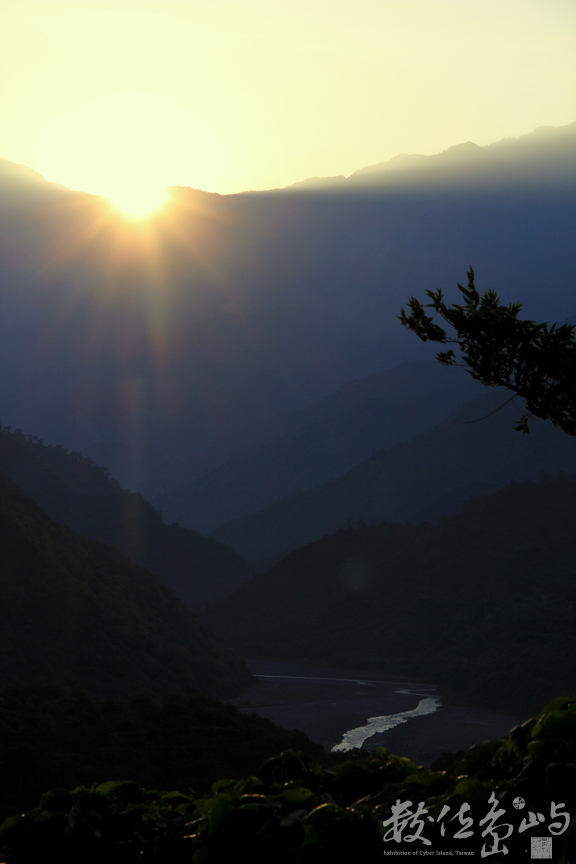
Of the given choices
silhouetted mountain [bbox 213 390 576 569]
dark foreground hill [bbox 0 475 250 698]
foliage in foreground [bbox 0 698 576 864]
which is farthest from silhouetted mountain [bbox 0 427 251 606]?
foliage in foreground [bbox 0 698 576 864]

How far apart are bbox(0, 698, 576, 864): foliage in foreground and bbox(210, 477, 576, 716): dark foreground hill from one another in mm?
57632

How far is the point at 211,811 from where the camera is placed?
5.67 meters

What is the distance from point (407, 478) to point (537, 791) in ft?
600

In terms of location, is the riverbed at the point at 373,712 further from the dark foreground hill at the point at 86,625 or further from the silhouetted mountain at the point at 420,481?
the silhouetted mountain at the point at 420,481

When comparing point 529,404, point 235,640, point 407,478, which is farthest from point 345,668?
point 407,478

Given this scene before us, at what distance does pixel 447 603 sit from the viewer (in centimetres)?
8800

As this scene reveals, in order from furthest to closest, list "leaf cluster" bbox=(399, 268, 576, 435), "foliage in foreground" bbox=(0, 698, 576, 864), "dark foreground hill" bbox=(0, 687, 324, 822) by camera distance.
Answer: "dark foreground hill" bbox=(0, 687, 324, 822)
"leaf cluster" bbox=(399, 268, 576, 435)
"foliage in foreground" bbox=(0, 698, 576, 864)

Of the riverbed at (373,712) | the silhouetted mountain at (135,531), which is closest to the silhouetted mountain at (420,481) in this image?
the silhouetted mountain at (135,531)

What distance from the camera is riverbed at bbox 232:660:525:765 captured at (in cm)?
4862

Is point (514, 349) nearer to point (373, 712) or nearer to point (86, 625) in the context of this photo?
point (86, 625)

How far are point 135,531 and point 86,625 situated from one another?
8316 cm

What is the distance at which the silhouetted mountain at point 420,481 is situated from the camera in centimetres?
15262

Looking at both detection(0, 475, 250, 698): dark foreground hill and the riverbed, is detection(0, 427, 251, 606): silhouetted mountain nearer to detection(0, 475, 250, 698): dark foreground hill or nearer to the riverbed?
the riverbed

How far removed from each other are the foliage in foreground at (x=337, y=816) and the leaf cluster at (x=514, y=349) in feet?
22.8
